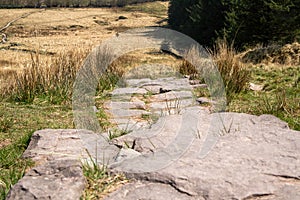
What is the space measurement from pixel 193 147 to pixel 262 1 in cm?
1269

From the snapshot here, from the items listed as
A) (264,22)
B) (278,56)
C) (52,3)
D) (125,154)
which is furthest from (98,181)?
(52,3)

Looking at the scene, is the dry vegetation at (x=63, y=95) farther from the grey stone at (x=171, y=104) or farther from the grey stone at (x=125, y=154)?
the grey stone at (x=171, y=104)

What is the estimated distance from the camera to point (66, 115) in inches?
176

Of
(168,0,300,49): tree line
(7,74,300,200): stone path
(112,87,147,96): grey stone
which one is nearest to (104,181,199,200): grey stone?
(7,74,300,200): stone path

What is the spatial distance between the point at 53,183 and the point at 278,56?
8.60m

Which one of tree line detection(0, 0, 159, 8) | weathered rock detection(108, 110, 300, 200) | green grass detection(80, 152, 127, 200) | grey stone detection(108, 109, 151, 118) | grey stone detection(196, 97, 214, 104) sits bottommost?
→ grey stone detection(108, 109, 151, 118)

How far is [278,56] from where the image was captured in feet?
32.5

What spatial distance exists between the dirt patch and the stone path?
20.2ft

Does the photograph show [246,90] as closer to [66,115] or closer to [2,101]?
[66,115]

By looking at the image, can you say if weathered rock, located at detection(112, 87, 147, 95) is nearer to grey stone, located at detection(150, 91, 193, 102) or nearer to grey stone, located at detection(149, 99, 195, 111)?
grey stone, located at detection(150, 91, 193, 102)

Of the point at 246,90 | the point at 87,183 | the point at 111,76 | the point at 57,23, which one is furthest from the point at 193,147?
the point at 57,23

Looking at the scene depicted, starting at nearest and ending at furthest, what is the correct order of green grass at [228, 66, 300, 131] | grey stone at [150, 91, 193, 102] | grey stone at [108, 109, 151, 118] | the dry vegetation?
the dry vegetation, green grass at [228, 66, 300, 131], grey stone at [108, 109, 151, 118], grey stone at [150, 91, 193, 102]

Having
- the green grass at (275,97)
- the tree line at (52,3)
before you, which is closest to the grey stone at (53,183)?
the green grass at (275,97)

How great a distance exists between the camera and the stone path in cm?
215
